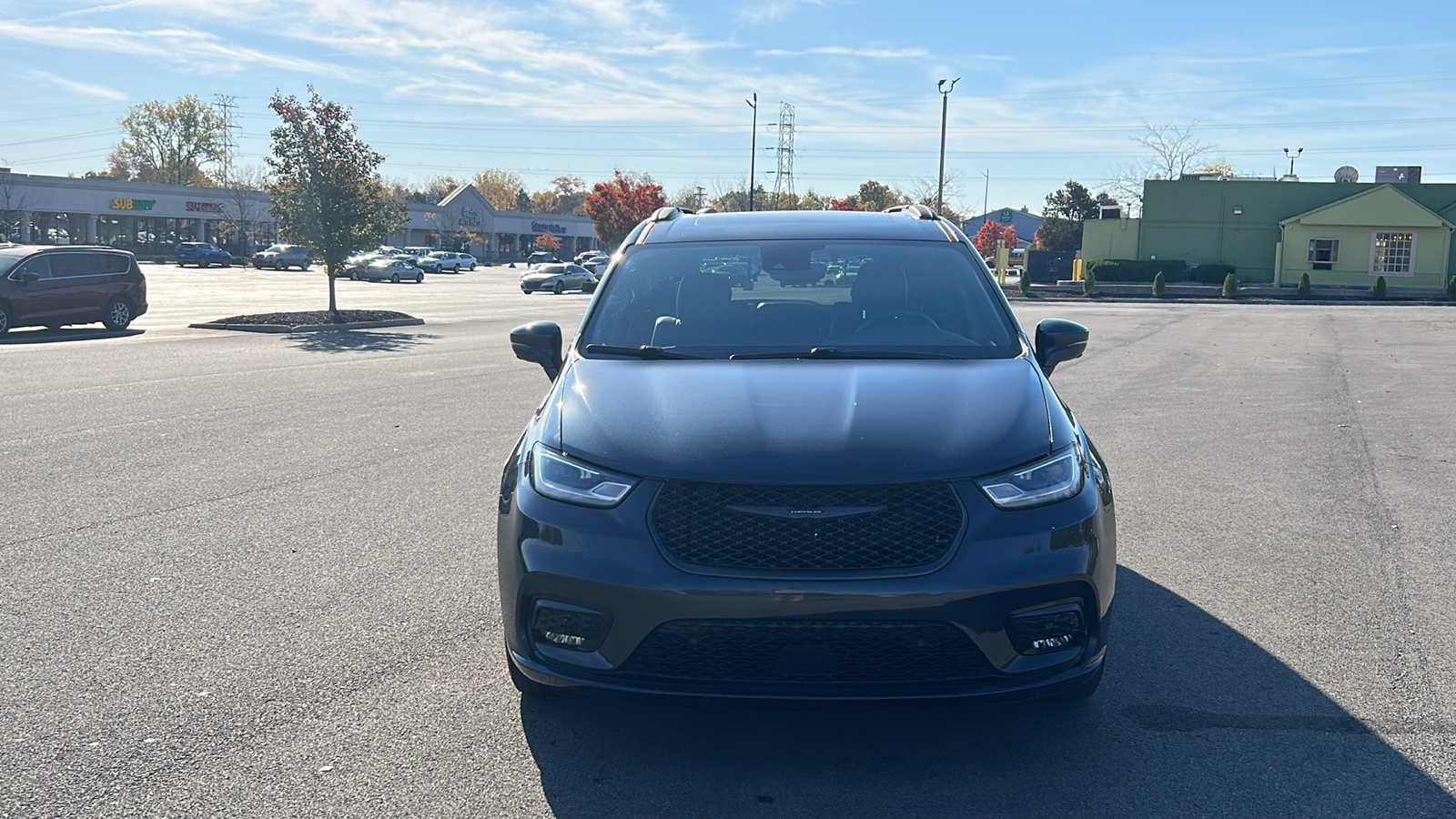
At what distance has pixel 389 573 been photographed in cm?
568

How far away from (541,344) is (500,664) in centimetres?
135

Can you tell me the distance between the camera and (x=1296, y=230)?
57.0 metres

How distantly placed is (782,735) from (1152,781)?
43.7 inches

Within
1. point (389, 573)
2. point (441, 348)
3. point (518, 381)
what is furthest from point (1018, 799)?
point (441, 348)

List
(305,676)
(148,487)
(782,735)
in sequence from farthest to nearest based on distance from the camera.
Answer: (148,487)
(305,676)
(782,735)

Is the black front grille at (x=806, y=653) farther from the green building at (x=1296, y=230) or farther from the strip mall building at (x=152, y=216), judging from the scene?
the strip mall building at (x=152, y=216)

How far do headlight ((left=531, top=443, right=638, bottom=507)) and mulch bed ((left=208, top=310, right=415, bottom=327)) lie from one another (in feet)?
73.1

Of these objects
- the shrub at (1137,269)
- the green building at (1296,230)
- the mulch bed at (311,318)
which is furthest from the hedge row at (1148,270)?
the mulch bed at (311,318)

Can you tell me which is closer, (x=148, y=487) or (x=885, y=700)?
(x=885, y=700)

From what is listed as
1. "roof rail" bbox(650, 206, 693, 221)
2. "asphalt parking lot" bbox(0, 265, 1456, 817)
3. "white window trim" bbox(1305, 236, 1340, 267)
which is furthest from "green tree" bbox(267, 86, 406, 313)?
"white window trim" bbox(1305, 236, 1340, 267)

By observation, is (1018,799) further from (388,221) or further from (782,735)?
(388,221)

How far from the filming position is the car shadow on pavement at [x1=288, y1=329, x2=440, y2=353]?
1939cm

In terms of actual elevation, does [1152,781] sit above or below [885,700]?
below

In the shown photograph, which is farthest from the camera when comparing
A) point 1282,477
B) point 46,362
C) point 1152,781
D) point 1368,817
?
point 46,362
